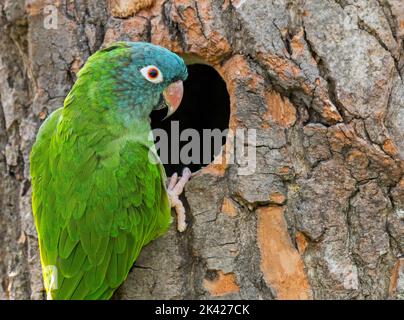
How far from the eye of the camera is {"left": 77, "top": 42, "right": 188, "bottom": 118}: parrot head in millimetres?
3846

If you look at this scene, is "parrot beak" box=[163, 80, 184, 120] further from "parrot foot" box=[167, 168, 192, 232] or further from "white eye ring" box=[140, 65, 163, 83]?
"parrot foot" box=[167, 168, 192, 232]

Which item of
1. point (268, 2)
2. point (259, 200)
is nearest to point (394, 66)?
point (268, 2)

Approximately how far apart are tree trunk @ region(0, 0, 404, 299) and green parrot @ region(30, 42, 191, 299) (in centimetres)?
20

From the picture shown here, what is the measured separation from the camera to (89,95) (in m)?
3.94

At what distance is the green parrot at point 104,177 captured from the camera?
373cm

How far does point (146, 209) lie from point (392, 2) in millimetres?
1736

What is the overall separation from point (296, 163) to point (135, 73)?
1.01 meters
